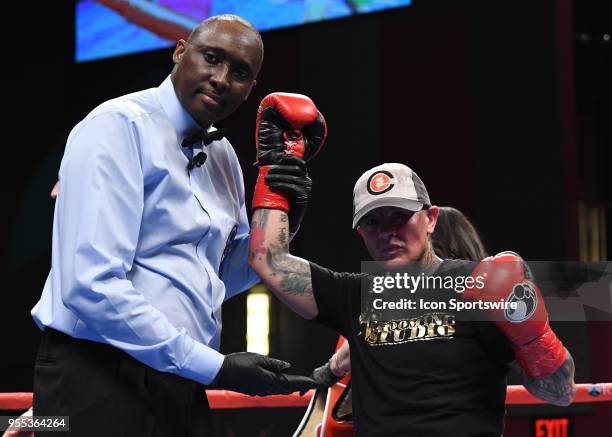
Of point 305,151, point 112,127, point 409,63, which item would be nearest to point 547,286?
point 305,151

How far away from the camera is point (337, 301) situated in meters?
1.88

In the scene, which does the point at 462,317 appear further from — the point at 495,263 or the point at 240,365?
the point at 240,365

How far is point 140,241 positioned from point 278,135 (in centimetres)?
45

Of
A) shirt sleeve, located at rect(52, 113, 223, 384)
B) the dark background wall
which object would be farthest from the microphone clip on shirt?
the dark background wall

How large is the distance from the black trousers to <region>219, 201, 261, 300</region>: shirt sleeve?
423mm

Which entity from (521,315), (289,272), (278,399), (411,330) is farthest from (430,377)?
(278,399)

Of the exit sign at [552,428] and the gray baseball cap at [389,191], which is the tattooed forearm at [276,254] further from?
the exit sign at [552,428]

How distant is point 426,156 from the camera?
5.41 m

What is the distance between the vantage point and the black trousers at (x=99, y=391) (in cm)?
141

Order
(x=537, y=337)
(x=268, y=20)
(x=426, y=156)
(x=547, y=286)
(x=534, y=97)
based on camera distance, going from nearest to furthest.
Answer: (x=537, y=337) → (x=547, y=286) → (x=534, y=97) → (x=426, y=156) → (x=268, y=20)

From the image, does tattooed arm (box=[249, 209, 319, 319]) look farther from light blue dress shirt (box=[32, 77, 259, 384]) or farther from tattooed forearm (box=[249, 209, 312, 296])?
light blue dress shirt (box=[32, 77, 259, 384])

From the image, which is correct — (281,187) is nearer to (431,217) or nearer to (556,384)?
(431,217)

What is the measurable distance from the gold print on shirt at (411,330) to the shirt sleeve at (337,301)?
2.7 inches

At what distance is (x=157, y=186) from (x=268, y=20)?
475 cm
